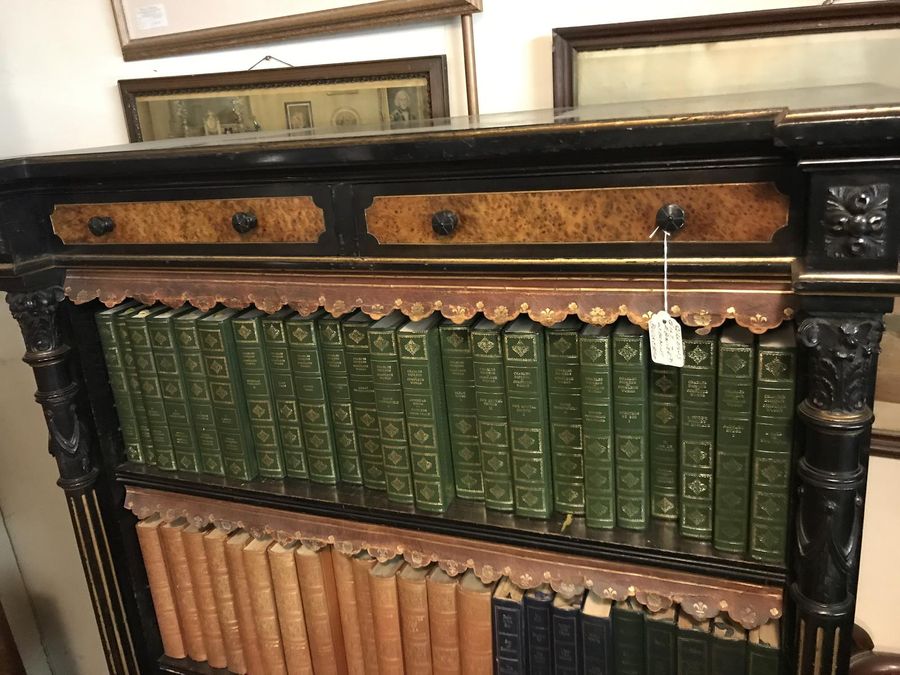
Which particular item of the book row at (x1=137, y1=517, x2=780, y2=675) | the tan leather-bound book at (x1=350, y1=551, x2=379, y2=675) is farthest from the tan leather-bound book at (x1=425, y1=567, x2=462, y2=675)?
the tan leather-bound book at (x1=350, y1=551, x2=379, y2=675)

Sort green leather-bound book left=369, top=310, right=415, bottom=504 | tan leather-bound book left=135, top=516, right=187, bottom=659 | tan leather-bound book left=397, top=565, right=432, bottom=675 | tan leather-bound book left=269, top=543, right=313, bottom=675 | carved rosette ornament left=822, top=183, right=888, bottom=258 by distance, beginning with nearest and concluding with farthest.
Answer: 1. carved rosette ornament left=822, top=183, right=888, bottom=258
2. green leather-bound book left=369, top=310, right=415, bottom=504
3. tan leather-bound book left=397, top=565, right=432, bottom=675
4. tan leather-bound book left=269, top=543, right=313, bottom=675
5. tan leather-bound book left=135, top=516, right=187, bottom=659

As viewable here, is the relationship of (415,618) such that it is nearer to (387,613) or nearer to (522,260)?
(387,613)

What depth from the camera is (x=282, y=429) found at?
4.19 ft

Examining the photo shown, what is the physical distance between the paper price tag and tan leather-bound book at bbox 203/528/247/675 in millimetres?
891

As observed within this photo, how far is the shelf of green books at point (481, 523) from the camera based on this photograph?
1.02 meters

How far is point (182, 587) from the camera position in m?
1.46

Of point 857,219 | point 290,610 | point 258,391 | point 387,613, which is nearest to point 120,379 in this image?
point 258,391

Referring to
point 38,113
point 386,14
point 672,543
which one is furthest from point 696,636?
point 38,113

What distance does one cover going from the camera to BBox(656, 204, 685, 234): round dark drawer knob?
86 centimetres

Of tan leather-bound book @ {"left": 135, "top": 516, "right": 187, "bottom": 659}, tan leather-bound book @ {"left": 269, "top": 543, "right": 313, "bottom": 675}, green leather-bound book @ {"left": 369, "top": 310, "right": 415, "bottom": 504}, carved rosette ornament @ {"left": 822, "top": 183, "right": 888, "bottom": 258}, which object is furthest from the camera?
tan leather-bound book @ {"left": 135, "top": 516, "right": 187, "bottom": 659}

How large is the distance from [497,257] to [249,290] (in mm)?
424

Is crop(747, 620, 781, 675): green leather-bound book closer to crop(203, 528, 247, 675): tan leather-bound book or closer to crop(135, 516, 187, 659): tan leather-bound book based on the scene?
crop(203, 528, 247, 675): tan leather-bound book

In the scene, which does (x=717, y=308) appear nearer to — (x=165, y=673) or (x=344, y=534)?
(x=344, y=534)

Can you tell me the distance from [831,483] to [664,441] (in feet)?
0.73
